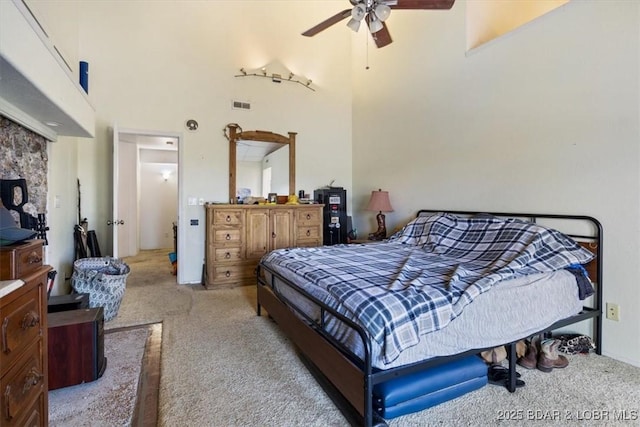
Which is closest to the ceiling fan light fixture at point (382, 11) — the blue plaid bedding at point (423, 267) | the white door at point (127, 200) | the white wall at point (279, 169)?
the blue plaid bedding at point (423, 267)

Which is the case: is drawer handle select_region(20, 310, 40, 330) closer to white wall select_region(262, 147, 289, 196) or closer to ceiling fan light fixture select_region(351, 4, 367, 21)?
ceiling fan light fixture select_region(351, 4, 367, 21)

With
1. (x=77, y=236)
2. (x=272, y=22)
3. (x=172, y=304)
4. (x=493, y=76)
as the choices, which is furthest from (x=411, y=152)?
(x=77, y=236)

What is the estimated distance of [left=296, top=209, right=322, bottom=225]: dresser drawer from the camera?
15.5 feet

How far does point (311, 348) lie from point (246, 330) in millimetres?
1124

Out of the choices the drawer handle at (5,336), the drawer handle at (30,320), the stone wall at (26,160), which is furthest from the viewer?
the stone wall at (26,160)

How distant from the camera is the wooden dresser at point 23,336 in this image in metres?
1.04

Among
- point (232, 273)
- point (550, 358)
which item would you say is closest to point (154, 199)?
point (232, 273)

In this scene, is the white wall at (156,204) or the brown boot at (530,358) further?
the white wall at (156,204)

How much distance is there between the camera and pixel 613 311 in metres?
2.39

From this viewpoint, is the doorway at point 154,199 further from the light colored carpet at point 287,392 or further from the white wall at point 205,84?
the light colored carpet at point 287,392

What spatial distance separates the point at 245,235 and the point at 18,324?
329 cm

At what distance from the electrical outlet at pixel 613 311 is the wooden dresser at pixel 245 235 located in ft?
11.0

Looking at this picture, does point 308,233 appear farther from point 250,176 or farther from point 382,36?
point 382,36

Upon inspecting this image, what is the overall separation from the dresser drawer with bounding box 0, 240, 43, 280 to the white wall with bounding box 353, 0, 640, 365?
3.46 meters
